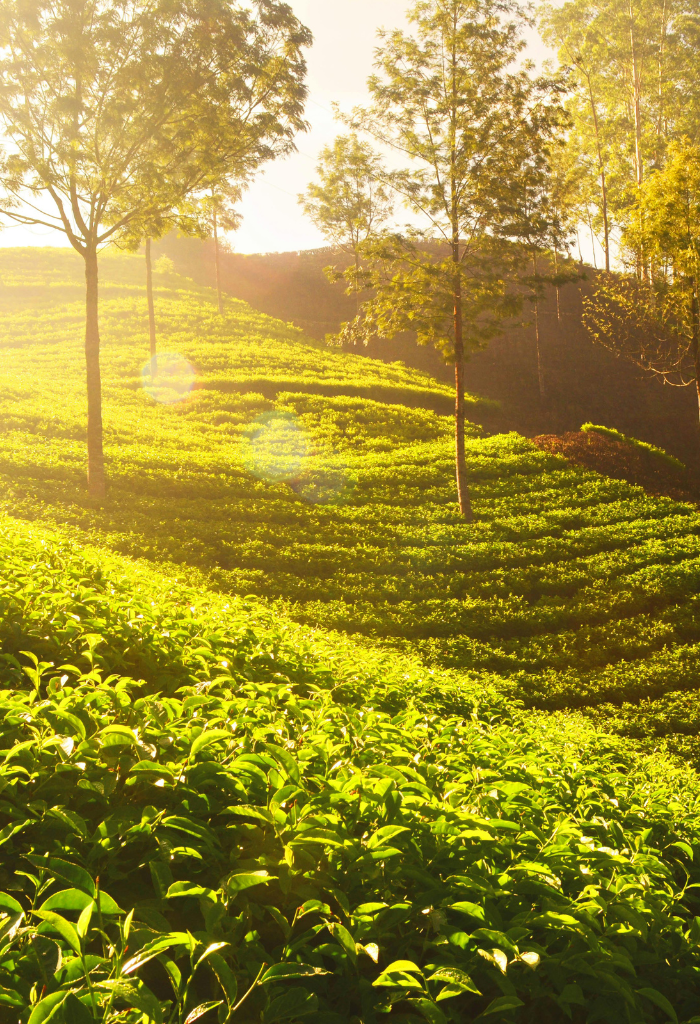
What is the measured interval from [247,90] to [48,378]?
16800mm

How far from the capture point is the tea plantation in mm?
1597

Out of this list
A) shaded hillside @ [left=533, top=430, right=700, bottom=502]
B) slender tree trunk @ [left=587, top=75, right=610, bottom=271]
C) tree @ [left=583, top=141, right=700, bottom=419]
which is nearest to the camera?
tree @ [left=583, top=141, right=700, bottom=419]

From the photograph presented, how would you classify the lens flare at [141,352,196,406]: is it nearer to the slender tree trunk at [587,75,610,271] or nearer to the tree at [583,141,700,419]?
the tree at [583,141,700,419]

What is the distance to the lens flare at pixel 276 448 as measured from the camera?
17.4 metres

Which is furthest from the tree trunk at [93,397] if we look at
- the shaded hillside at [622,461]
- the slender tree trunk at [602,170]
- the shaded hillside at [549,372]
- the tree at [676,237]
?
the slender tree trunk at [602,170]

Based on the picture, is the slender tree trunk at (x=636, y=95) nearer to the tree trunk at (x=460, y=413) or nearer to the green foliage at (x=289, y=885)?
the tree trunk at (x=460, y=413)

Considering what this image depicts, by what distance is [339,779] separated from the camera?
2.24 m

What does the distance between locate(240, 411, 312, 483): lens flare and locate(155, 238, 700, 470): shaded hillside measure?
899 cm

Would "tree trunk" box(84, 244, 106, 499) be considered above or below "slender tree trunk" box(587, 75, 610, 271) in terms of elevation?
below

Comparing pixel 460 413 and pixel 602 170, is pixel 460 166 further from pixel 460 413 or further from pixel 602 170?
pixel 602 170

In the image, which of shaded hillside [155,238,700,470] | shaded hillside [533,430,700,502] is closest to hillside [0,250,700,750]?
shaded hillside [533,430,700,502]

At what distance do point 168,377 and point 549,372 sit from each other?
2048 centimetres

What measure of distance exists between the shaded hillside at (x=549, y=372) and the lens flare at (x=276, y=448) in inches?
354

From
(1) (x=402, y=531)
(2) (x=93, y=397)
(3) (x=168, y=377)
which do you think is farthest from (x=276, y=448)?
(3) (x=168, y=377)
